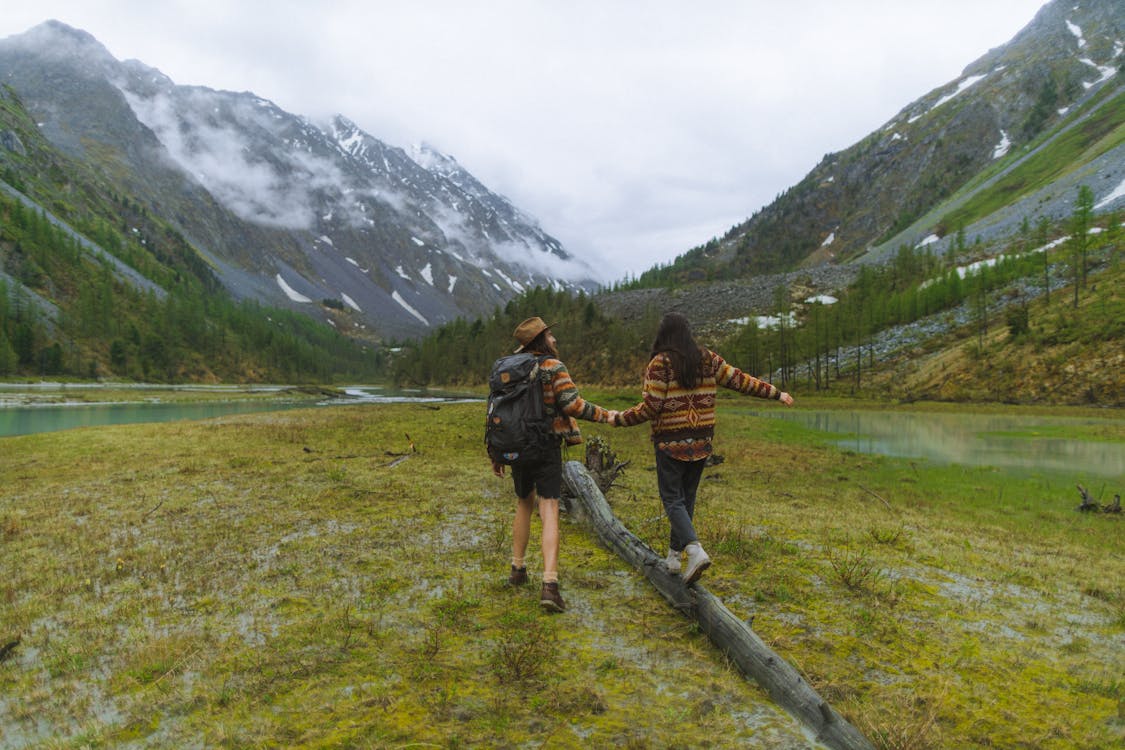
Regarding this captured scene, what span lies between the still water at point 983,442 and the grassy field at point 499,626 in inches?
375

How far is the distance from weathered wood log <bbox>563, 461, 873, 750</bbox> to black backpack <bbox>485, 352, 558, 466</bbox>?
2179 mm

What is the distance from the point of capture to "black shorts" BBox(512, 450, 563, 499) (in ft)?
22.4

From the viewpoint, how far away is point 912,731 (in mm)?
4016

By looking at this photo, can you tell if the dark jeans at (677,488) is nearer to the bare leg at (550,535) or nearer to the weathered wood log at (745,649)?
the weathered wood log at (745,649)

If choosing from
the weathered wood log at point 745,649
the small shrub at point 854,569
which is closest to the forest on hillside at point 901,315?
the small shrub at point 854,569

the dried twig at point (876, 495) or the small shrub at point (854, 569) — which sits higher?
the small shrub at point (854, 569)

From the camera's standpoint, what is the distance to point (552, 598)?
639cm

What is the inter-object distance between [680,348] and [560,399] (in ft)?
5.04

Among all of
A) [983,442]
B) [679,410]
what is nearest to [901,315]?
[983,442]

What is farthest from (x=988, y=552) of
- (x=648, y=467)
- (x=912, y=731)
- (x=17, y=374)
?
(x=17, y=374)

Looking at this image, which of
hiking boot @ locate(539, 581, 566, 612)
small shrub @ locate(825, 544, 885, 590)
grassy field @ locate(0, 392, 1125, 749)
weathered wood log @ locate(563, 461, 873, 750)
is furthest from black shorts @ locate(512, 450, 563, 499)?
small shrub @ locate(825, 544, 885, 590)

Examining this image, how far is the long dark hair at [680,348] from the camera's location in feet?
21.4

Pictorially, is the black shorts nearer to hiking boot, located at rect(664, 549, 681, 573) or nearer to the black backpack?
the black backpack

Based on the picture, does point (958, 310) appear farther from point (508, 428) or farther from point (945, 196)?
point (945, 196)
